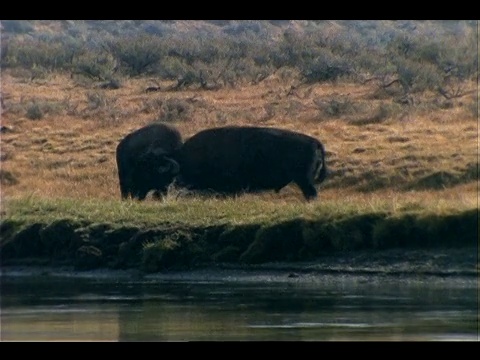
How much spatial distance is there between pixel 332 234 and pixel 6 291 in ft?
17.6

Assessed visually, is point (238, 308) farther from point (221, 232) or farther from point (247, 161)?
point (247, 161)

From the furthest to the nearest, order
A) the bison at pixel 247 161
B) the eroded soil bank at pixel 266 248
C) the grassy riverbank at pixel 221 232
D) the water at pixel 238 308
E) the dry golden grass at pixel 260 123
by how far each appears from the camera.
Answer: the dry golden grass at pixel 260 123
the bison at pixel 247 161
the grassy riverbank at pixel 221 232
the eroded soil bank at pixel 266 248
the water at pixel 238 308

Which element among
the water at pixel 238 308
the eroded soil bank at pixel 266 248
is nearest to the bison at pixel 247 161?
the eroded soil bank at pixel 266 248

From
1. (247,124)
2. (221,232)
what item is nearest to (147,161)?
(221,232)

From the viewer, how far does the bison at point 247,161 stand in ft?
105

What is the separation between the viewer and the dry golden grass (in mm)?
32438

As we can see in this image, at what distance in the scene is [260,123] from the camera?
42.2 meters

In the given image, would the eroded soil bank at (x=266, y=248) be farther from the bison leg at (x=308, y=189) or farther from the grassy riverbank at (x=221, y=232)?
the bison leg at (x=308, y=189)

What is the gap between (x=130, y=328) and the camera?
2191 cm

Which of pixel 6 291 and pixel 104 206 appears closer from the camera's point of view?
pixel 6 291

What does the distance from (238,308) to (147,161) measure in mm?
9642

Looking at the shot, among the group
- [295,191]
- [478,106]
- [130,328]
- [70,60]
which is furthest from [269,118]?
[130,328]

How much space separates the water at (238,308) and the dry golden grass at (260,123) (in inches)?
130

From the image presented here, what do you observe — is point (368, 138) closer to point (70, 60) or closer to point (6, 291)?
point (6, 291)
